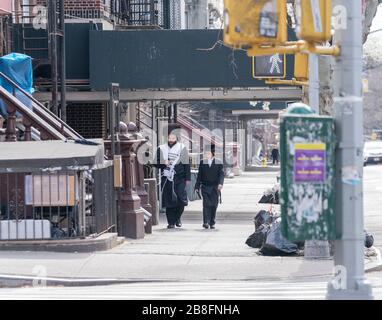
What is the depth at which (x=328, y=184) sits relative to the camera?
8.05 m

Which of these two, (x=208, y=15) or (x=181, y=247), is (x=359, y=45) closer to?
(x=181, y=247)

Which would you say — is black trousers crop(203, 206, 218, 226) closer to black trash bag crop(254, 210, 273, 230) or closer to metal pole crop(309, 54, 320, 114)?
black trash bag crop(254, 210, 273, 230)

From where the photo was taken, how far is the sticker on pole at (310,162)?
7.88m

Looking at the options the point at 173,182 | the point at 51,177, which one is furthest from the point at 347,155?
the point at 173,182

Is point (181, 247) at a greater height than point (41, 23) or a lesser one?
lesser

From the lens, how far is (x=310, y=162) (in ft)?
26.0

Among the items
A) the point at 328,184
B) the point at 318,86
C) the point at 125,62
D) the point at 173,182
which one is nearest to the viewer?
the point at 328,184

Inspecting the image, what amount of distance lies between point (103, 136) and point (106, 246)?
1258 cm

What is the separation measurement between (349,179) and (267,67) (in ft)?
42.2

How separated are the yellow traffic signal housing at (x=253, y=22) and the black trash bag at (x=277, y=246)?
27.1 feet

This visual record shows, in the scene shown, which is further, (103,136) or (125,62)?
(103,136)

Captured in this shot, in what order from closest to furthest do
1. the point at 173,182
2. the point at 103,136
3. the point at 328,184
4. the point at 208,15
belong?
the point at 328,184, the point at 173,182, the point at 103,136, the point at 208,15

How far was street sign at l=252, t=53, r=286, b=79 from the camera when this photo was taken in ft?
67.2

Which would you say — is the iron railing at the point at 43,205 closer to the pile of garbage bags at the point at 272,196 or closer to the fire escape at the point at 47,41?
the fire escape at the point at 47,41
